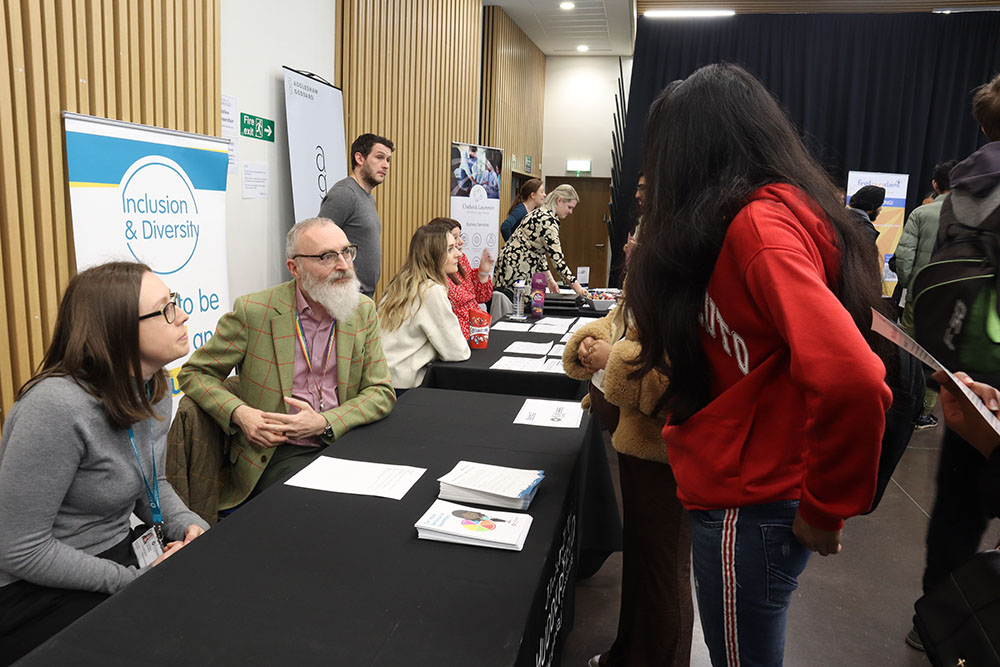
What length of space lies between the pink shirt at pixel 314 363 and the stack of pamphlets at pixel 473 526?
87 centimetres

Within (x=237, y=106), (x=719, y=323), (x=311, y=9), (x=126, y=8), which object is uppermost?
(x=311, y=9)

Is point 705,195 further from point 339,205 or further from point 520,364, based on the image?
point 339,205

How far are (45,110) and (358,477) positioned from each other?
1.86 meters

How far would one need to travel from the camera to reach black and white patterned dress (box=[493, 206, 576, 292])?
523cm

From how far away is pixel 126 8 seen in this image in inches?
110

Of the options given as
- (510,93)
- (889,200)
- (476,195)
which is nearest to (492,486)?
(476,195)

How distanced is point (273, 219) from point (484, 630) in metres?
3.55

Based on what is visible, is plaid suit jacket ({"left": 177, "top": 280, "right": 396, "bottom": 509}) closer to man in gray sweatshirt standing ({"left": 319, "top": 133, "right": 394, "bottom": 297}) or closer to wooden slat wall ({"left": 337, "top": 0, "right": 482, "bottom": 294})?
man in gray sweatshirt standing ({"left": 319, "top": 133, "right": 394, "bottom": 297})

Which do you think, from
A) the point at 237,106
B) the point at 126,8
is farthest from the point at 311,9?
the point at 126,8

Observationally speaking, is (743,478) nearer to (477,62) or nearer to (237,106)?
(237,106)

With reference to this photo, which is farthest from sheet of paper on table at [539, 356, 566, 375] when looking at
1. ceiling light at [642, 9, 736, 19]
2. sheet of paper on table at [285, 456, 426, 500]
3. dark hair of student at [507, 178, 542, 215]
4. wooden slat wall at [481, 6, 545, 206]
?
ceiling light at [642, 9, 736, 19]

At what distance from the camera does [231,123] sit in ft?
12.1

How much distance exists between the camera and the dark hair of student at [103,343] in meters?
1.43

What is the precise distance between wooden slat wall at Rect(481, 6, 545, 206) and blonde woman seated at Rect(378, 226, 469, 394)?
551cm
